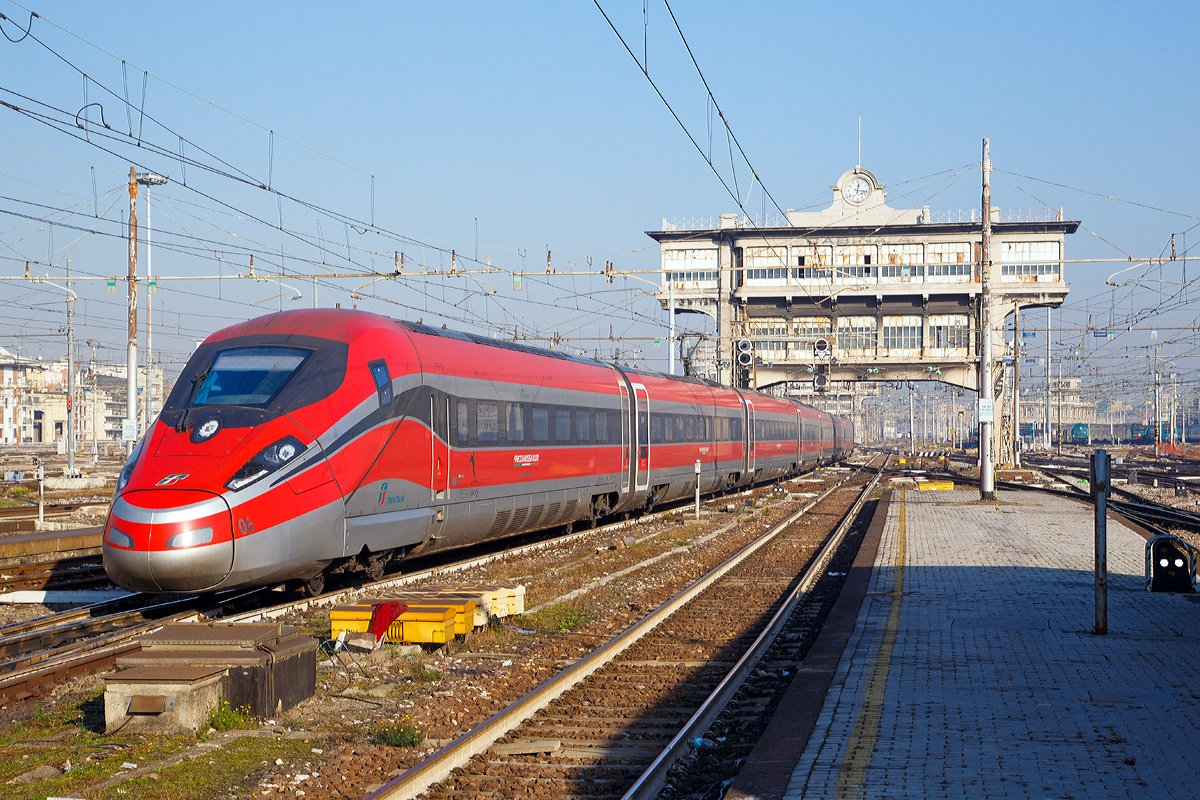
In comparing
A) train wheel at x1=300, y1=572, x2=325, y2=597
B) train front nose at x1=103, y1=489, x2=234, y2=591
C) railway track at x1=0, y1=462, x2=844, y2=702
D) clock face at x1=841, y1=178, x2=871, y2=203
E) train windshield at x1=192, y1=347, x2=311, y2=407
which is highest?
clock face at x1=841, y1=178, x2=871, y2=203

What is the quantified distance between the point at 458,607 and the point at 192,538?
8.78 ft

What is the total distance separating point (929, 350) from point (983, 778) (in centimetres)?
6175

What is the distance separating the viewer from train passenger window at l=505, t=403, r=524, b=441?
58.1ft

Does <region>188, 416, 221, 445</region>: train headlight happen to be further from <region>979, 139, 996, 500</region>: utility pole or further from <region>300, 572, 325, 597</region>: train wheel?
<region>979, 139, 996, 500</region>: utility pole

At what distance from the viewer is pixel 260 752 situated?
7148 millimetres

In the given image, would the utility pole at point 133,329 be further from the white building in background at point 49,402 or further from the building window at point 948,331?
the white building in background at point 49,402

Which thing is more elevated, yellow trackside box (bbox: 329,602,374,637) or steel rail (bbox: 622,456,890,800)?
yellow trackside box (bbox: 329,602,374,637)

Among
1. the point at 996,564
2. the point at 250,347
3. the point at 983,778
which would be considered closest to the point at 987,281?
the point at 996,564

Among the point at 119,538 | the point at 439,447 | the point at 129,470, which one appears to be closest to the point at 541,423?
the point at 439,447

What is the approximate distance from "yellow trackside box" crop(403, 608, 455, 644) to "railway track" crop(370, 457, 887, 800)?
1373mm

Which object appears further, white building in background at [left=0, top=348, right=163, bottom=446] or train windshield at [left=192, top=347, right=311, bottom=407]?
white building in background at [left=0, top=348, right=163, bottom=446]

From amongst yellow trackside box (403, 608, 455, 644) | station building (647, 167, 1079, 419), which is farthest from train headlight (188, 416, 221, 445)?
station building (647, 167, 1079, 419)

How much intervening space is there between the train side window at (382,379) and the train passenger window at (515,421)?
13.5 ft

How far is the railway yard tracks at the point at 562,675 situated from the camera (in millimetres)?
6824
